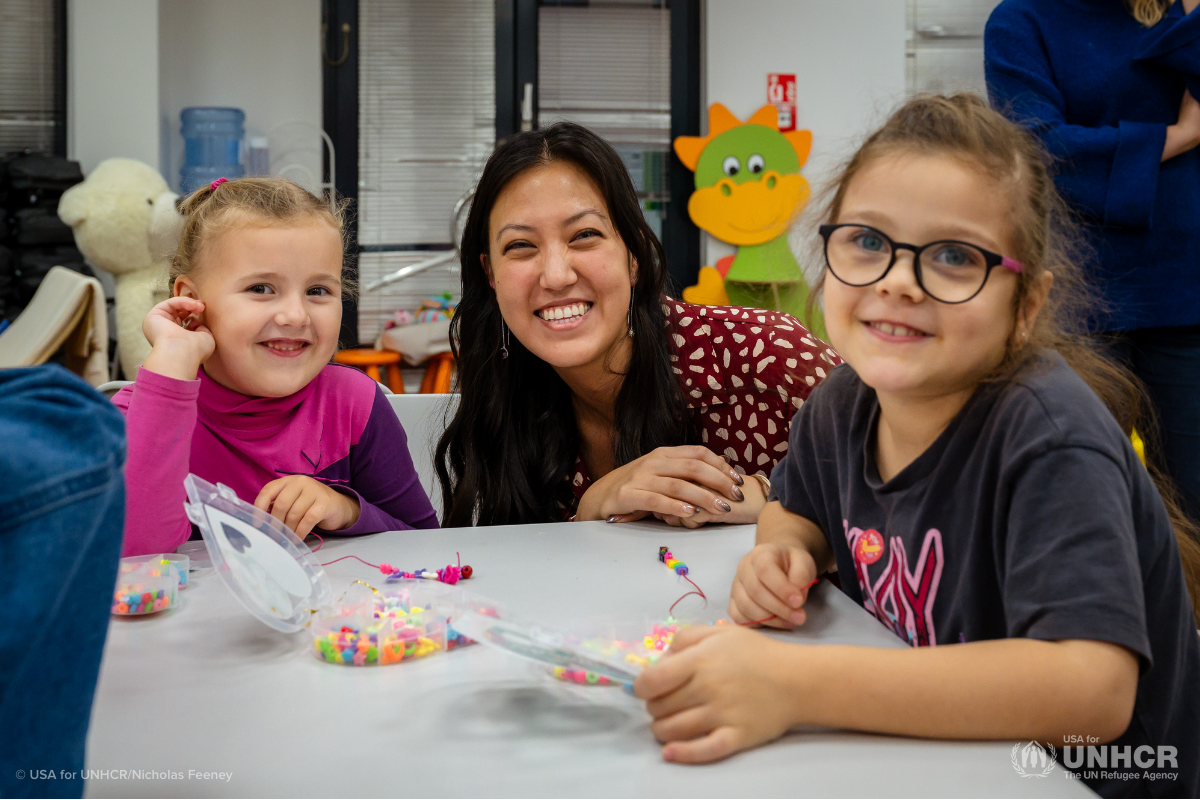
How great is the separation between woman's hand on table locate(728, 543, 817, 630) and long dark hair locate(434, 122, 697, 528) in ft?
1.80

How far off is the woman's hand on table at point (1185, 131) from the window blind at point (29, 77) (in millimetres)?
4602

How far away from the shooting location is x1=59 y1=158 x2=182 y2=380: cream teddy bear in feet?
12.4

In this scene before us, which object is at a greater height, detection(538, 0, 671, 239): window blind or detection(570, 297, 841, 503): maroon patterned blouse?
detection(538, 0, 671, 239): window blind

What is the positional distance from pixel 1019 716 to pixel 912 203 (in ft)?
1.30

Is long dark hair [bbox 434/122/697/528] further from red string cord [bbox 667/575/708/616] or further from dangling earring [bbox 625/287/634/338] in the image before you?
red string cord [bbox 667/575/708/616]

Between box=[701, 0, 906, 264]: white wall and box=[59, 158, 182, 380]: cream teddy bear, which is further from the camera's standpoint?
box=[701, 0, 906, 264]: white wall

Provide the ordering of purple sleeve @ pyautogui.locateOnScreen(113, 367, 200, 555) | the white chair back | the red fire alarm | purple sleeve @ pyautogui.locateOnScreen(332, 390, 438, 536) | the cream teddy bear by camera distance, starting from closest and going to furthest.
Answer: purple sleeve @ pyautogui.locateOnScreen(113, 367, 200, 555) → purple sleeve @ pyautogui.locateOnScreen(332, 390, 438, 536) → the white chair back → the cream teddy bear → the red fire alarm

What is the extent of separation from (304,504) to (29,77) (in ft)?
14.2

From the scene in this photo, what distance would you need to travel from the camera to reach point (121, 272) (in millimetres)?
3975

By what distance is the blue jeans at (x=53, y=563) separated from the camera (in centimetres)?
38

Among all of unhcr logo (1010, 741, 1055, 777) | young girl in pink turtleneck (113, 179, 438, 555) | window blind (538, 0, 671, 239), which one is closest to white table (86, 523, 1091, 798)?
unhcr logo (1010, 741, 1055, 777)

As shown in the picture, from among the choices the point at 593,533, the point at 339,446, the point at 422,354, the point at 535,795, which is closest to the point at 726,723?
the point at 535,795

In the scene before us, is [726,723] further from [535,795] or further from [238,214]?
[238,214]

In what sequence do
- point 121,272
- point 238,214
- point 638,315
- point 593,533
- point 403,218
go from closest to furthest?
1. point 593,533
2. point 238,214
3. point 638,315
4. point 121,272
5. point 403,218
